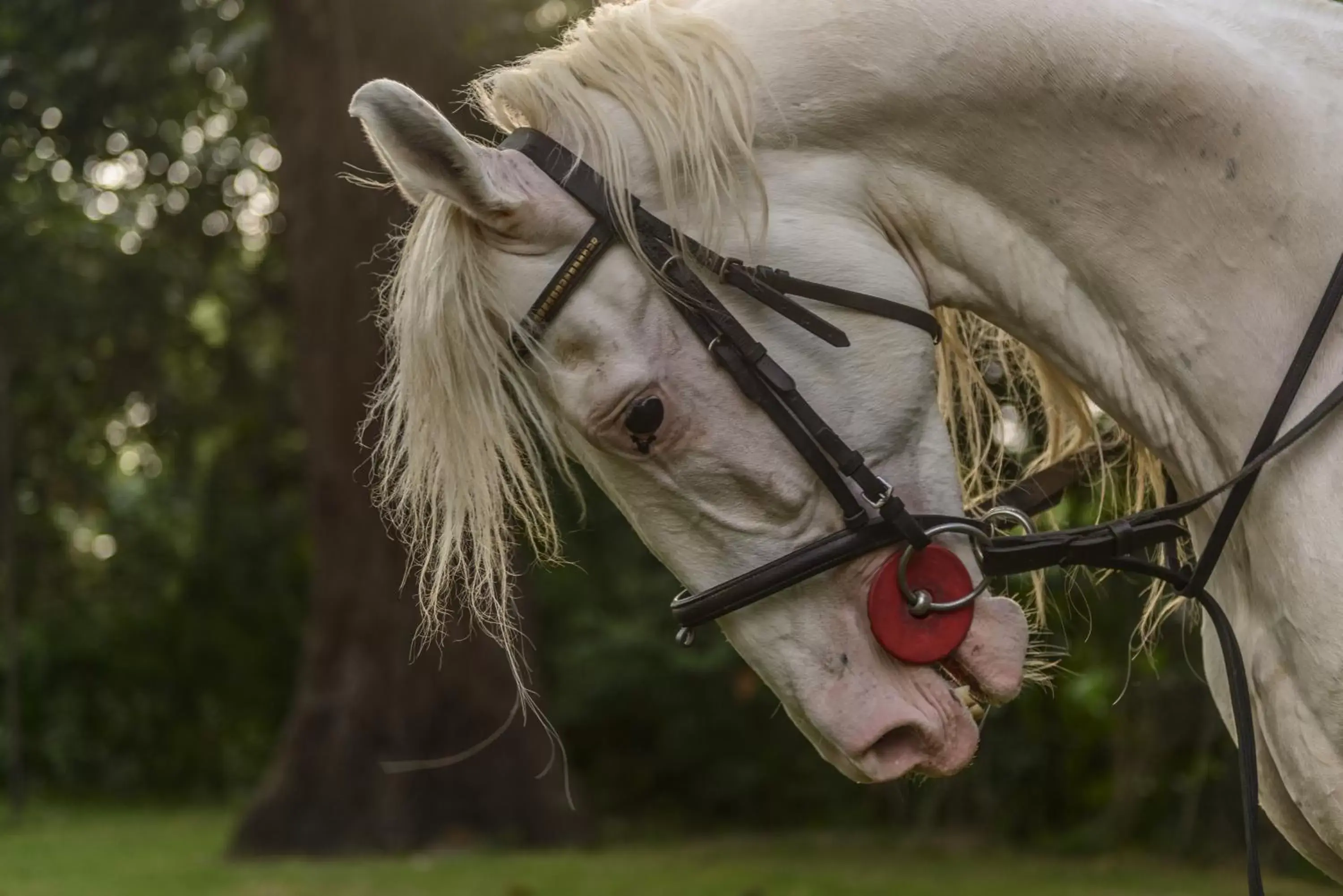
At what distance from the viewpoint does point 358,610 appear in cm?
732

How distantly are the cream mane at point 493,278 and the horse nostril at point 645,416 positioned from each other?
166mm

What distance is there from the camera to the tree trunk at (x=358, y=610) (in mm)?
7016

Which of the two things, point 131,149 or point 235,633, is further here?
point 235,633

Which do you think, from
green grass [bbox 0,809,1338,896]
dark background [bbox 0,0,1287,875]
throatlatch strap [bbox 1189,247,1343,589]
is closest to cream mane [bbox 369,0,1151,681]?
throatlatch strap [bbox 1189,247,1343,589]

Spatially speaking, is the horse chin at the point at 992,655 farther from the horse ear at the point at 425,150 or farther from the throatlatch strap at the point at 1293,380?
the horse ear at the point at 425,150

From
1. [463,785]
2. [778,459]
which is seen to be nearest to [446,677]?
[463,785]

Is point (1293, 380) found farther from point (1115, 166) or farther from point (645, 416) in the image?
point (645, 416)

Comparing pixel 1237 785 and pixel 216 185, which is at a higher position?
pixel 216 185

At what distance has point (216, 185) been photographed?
7527 mm

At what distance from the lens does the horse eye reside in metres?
1.83

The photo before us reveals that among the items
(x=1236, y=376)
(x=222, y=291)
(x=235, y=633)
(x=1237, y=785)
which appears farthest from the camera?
(x=235, y=633)

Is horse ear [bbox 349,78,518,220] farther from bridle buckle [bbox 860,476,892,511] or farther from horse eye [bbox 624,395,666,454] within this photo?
bridle buckle [bbox 860,476,892,511]

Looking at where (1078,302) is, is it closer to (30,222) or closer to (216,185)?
(30,222)

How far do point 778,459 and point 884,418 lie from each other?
0.51 ft
